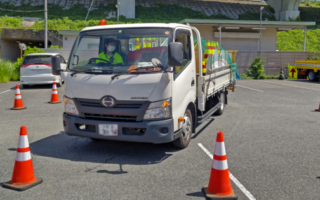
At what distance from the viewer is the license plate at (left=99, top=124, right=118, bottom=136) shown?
214 inches

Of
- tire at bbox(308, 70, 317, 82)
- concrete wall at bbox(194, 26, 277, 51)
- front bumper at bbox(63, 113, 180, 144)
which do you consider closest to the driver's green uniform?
front bumper at bbox(63, 113, 180, 144)

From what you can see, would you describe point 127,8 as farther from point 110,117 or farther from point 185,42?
point 110,117

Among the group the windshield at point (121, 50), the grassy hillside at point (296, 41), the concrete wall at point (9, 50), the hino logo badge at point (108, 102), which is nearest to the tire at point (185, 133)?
the windshield at point (121, 50)

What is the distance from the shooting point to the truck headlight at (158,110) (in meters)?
5.36

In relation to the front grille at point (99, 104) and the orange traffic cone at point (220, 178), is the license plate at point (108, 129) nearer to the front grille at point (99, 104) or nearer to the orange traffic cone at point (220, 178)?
the front grille at point (99, 104)

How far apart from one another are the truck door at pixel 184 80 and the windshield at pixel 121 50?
1.20ft

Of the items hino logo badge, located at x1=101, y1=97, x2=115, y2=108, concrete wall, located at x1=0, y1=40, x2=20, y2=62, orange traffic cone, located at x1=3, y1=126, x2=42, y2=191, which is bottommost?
orange traffic cone, located at x1=3, y1=126, x2=42, y2=191

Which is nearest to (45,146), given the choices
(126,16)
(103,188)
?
(103,188)

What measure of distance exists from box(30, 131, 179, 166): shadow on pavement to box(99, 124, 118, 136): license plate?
1.52 feet

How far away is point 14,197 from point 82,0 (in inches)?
2166

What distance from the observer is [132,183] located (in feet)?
15.1

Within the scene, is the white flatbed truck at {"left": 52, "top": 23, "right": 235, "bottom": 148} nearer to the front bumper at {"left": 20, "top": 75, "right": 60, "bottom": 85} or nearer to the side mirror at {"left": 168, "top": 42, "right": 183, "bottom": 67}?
the side mirror at {"left": 168, "top": 42, "right": 183, "bottom": 67}

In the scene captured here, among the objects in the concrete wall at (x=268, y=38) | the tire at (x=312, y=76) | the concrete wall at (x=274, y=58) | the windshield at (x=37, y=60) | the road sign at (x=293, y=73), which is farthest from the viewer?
the concrete wall at (x=268, y=38)

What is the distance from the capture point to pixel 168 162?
5512 millimetres
